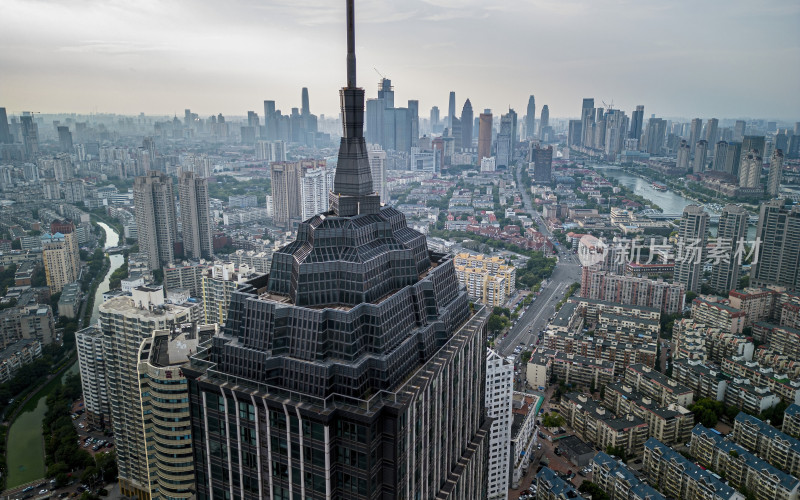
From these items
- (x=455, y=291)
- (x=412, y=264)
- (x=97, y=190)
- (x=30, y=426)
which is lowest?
(x=30, y=426)

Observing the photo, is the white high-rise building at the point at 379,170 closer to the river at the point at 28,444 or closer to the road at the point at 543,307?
the road at the point at 543,307

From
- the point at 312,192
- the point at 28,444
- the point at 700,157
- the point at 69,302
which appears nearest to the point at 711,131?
the point at 700,157

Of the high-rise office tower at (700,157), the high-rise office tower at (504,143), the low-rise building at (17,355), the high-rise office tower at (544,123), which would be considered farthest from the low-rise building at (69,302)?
the high-rise office tower at (544,123)

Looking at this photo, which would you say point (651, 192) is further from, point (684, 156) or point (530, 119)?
point (530, 119)

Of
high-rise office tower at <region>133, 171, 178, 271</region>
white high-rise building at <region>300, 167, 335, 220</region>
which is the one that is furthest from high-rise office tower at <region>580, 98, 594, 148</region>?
high-rise office tower at <region>133, 171, 178, 271</region>

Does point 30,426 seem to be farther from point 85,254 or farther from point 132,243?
point 132,243

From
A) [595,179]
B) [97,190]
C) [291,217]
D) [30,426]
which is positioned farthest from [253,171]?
[30,426]

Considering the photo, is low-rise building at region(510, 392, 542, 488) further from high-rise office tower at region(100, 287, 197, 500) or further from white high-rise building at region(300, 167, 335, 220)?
white high-rise building at region(300, 167, 335, 220)
